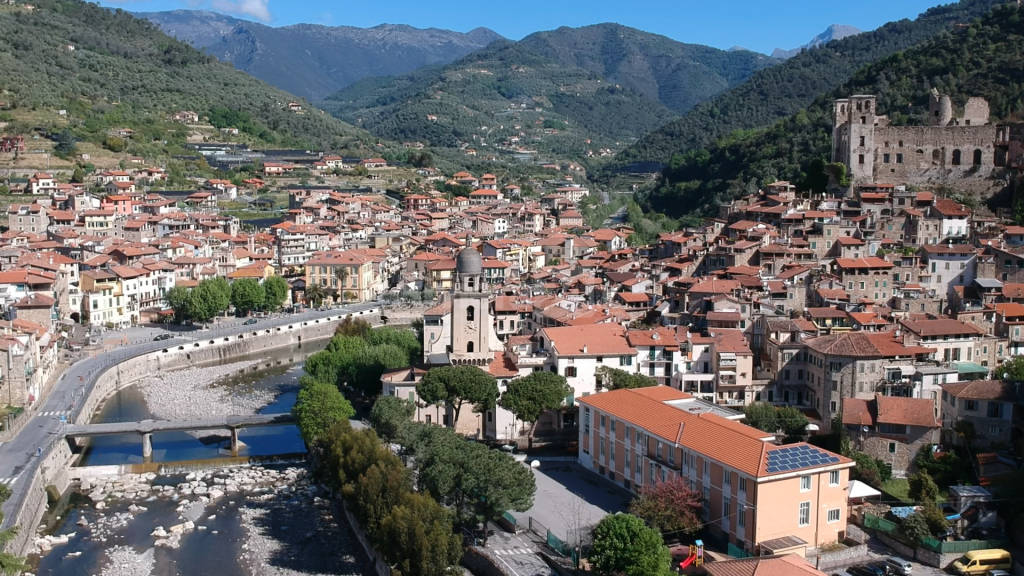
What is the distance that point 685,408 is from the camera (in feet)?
83.5

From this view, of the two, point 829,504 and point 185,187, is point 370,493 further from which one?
point 185,187

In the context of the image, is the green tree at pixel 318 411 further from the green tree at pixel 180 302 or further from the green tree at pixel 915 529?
the green tree at pixel 180 302

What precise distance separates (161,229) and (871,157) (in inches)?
1655

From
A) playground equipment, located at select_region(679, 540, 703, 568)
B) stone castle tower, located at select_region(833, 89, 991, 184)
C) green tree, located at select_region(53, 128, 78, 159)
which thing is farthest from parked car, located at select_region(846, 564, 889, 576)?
green tree, located at select_region(53, 128, 78, 159)

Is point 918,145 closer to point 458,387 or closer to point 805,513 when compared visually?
point 458,387

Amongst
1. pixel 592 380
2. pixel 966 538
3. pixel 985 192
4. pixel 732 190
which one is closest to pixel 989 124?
pixel 985 192

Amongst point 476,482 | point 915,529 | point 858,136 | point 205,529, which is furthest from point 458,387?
point 858,136

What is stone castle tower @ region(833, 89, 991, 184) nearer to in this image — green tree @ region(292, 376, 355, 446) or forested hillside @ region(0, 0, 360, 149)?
green tree @ region(292, 376, 355, 446)

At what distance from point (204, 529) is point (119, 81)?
90.3m

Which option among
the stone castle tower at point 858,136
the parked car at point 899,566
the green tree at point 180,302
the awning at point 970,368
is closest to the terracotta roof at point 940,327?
the awning at point 970,368

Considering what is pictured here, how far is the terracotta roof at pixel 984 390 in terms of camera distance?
25.6m

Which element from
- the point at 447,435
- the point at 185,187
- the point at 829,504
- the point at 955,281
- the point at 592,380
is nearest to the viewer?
the point at 829,504

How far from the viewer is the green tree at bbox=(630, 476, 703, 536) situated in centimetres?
2114

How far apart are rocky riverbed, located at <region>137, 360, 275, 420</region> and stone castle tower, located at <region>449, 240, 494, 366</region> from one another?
909 centimetres
